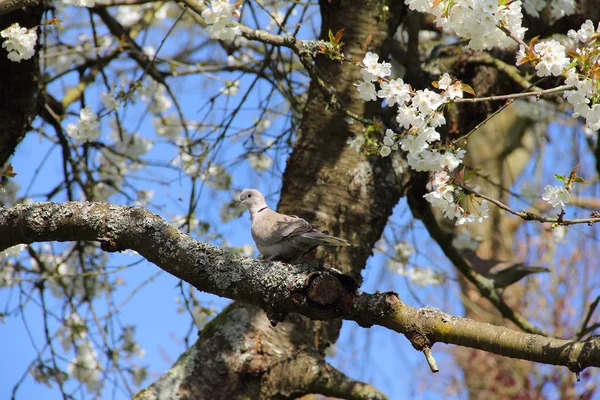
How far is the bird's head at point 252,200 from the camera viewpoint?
A: 3.09 meters

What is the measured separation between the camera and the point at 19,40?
2.81 metres

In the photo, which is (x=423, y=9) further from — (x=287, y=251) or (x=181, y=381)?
(x=181, y=381)

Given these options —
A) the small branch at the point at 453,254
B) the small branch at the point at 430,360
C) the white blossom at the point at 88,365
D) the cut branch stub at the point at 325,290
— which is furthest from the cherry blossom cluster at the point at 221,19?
the white blossom at the point at 88,365

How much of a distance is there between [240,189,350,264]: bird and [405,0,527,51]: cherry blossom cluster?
825mm

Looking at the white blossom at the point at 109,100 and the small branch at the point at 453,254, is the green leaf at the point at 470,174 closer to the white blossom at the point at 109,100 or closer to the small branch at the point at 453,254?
the small branch at the point at 453,254

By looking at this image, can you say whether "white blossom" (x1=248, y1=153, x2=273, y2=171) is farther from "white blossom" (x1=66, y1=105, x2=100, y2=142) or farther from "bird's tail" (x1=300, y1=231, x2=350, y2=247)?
"bird's tail" (x1=300, y1=231, x2=350, y2=247)

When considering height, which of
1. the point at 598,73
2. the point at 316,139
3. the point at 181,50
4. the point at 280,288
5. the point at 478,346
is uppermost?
the point at 181,50

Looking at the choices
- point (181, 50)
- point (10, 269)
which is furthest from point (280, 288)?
point (181, 50)

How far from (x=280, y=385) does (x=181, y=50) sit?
364 centimetres

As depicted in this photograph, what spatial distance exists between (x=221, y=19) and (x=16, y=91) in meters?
1.40

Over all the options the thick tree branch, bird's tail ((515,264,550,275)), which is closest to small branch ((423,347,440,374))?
the thick tree branch

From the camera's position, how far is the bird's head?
3090 mm

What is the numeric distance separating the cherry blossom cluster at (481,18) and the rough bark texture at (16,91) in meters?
2.10

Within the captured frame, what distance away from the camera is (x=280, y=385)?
114 inches
